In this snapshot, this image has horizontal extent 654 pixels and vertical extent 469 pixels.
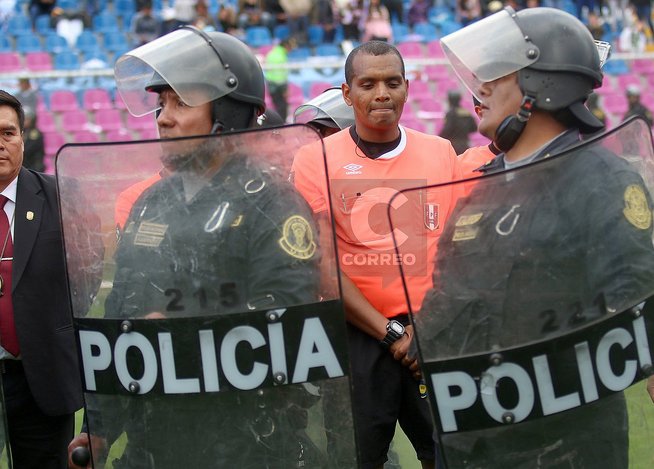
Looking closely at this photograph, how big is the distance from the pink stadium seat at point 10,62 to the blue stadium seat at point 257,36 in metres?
4.01

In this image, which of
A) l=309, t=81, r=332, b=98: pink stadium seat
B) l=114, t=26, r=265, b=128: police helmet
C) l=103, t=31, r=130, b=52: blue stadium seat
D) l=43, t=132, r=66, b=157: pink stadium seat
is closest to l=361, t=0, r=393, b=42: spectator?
l=309, t=81, r=332, b=98: pink stadium seat

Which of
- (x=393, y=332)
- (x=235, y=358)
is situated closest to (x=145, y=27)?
(x=393, y=332)

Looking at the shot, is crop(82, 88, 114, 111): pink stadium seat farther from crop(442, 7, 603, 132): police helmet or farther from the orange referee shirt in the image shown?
crop(442, 7, 603, 132): police helmet

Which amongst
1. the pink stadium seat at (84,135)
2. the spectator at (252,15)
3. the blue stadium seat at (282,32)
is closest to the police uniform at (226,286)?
the pink stadium seat at (84,135)

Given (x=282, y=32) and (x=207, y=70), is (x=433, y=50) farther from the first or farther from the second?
(x=207, y=70)

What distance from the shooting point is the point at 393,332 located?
4.07 metres

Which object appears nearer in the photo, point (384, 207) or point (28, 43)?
point (384, 207)

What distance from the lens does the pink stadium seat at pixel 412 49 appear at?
19.4m

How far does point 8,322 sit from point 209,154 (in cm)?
156

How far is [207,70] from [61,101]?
43.2 ft

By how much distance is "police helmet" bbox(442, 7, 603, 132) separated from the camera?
312 centimetres

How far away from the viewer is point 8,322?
167 inches

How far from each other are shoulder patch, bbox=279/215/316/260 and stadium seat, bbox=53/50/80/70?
15304 mm

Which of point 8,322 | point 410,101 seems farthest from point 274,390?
point 410,101
